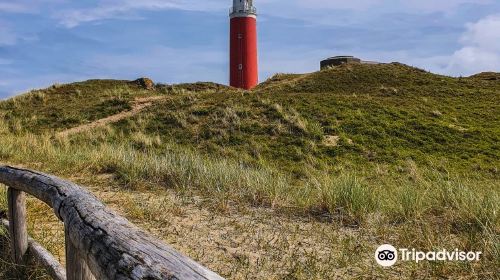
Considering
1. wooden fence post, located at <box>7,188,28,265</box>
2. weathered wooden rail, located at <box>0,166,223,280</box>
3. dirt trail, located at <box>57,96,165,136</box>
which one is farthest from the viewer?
dirt trail, located at <box>57,96,165,136</box>

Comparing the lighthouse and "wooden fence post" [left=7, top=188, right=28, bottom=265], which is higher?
the lighthouse

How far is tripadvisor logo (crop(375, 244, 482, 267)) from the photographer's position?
14.4 ft

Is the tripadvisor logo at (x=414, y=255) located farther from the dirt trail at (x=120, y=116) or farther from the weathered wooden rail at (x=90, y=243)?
the dirt trail at (x=120, y=116)

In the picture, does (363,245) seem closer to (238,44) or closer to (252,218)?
(252,218)

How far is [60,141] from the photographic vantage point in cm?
1792

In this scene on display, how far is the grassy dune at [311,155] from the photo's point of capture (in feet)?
17.6

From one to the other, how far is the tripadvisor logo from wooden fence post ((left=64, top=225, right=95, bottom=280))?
109 inches

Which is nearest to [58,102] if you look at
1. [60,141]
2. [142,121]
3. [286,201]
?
[142,121]

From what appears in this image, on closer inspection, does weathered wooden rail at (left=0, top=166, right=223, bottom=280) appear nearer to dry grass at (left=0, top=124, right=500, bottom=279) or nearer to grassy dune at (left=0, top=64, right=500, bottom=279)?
dry grass at (left=0, top=124, right=500, bottom=279)

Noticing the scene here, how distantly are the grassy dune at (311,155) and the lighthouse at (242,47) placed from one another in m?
4.86

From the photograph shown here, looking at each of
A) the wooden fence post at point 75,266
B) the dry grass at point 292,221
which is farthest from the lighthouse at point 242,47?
the wooden fence post at point 75,266

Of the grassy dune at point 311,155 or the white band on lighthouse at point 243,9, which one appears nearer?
the grassy dune at point 311,155

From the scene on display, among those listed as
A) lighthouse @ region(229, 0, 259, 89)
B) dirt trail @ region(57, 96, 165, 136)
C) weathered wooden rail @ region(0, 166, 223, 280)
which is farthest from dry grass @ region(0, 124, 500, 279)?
lighthouse @ region(229, 0, 259, 89)

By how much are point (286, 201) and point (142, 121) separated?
16012 mm
